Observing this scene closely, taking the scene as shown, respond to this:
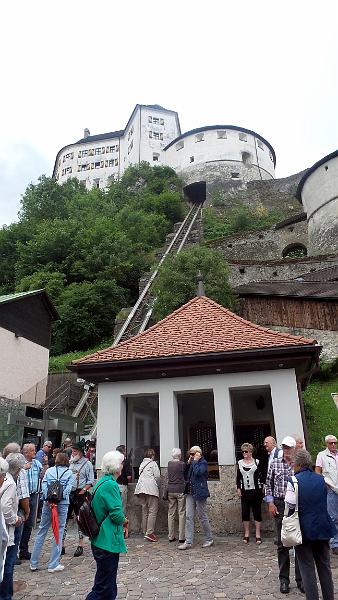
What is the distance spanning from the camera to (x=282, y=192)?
157ft

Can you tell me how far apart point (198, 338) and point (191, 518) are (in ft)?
11.8

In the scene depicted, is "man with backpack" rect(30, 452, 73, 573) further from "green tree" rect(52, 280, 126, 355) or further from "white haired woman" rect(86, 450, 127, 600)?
"green tree" rect(52, 280, 126, 355)

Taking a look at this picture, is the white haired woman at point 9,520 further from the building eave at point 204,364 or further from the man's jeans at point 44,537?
the building eave at point 204,364

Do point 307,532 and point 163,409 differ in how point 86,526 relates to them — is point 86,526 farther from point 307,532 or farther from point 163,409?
point 163,409

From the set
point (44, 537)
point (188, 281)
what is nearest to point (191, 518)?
point (44, 537)

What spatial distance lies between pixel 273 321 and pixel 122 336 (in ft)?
22.7

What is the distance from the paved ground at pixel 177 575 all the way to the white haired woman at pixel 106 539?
3.35 ft

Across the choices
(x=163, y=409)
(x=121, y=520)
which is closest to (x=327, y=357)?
(x=163, y=409)

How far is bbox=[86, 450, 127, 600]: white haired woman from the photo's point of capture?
13.3ft

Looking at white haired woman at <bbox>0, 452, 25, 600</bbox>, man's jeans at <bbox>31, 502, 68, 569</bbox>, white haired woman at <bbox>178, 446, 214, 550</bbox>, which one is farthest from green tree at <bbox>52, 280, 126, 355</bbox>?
white haired woman at <bbox>0, 452, 25, 600</bbox>

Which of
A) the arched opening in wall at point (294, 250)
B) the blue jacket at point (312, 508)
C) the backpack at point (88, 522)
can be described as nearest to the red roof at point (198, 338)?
the blue jacket at point (312, 508)

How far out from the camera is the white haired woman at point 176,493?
7578mm

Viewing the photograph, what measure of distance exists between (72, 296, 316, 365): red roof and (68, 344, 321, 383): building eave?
0.11m

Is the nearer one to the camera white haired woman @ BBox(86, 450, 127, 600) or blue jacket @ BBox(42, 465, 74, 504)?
white haired woman @ BBox(86, 450, 127, 600)
